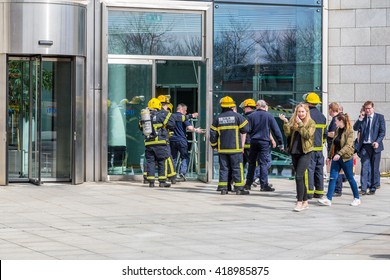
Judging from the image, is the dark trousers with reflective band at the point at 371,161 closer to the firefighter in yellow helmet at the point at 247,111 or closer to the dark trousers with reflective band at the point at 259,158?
the dark trousers with reflective band at the point at 259,158

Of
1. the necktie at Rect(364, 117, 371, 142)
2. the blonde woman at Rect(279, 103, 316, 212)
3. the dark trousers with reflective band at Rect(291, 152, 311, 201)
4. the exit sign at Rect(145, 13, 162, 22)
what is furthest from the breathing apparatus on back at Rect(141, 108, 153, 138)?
the dark trousers with reflective band at Rect(291, 152, 311, 201)

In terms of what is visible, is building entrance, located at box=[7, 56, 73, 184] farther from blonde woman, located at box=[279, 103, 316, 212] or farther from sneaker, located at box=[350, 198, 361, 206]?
sneaker, located at box=[350, 198, 361, 206]

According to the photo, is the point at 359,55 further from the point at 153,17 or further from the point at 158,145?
the point at 158,145

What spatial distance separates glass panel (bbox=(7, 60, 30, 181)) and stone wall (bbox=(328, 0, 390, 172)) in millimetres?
7126

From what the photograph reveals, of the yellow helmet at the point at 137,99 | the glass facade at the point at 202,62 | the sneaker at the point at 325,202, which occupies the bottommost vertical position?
the sneaker at the point at 325,202

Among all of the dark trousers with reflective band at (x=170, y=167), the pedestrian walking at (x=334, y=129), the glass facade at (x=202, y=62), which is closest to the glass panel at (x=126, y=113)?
the glass facade at (x=202, y=62)

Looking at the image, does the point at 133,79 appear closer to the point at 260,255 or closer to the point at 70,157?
the point at 70,157

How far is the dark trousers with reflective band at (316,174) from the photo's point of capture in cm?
1669

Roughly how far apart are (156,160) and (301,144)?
4711 millimetres

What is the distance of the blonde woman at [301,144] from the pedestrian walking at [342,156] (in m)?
0.74

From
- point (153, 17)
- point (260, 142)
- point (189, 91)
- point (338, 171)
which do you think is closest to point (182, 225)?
point (338, 171)

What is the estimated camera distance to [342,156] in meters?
16.0

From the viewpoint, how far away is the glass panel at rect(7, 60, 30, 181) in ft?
65.6

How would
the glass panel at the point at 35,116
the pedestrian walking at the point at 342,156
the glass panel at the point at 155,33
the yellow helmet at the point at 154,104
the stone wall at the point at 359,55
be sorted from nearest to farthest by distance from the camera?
the pedestrian walking at the point at 342,156
the yellow helmet at the point at 154,104
the glass panel at the point at 35,116
the glass panel at the point at 155,33
the stone wall at the point at 359,55
